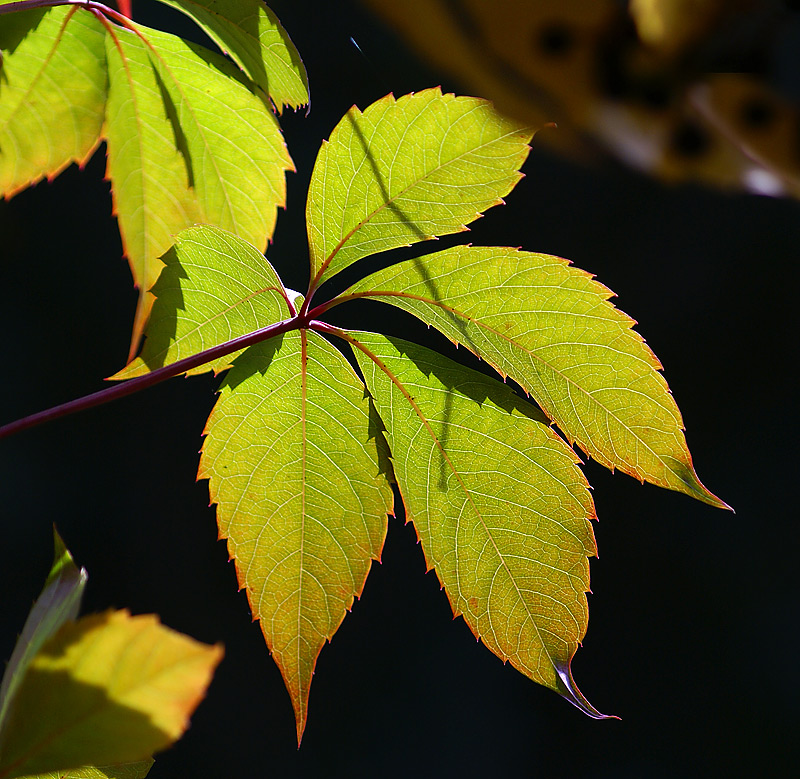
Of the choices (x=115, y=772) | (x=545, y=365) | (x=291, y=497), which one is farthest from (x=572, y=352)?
(x=115, y=772)

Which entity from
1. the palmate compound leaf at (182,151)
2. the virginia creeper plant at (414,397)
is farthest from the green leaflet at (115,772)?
the palmate compound leaf at (182,151)

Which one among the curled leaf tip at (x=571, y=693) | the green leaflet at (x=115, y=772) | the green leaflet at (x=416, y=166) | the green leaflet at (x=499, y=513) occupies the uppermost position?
the green leaflet at (x=416, y=166)

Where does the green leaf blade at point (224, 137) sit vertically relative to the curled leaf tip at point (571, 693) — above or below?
above

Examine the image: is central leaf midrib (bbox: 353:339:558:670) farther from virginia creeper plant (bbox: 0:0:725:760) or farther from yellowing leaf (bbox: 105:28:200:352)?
yellowing leaf (bbox: 105:28:200:352)

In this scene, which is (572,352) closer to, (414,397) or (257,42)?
(414,397)

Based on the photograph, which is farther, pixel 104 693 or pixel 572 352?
pixel 572 352

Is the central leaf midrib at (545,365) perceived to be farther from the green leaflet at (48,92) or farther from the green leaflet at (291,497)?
the green leaflet at (48,92)
